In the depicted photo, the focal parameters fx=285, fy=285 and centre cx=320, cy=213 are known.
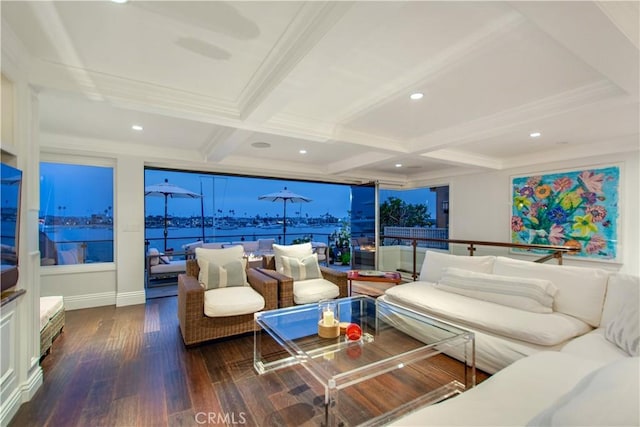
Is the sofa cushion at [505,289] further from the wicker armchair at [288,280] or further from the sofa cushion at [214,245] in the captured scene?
the sofa cushion at [214,245]

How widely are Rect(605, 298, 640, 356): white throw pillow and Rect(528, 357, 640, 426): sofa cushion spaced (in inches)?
52.2

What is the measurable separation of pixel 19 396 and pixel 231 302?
1.50 meters

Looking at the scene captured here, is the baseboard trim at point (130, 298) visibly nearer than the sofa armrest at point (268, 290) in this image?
No

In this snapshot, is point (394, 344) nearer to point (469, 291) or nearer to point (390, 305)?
point (390, 305)

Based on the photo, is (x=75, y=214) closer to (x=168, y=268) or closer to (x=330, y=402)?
(x=168, y=268)

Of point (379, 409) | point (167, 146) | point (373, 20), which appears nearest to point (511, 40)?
point (373, 20)

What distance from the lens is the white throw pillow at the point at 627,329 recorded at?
1758 mm

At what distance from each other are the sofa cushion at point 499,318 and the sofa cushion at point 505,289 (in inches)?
2.5

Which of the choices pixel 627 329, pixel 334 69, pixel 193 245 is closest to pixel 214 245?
pixel 193 245

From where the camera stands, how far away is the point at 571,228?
4336 mm

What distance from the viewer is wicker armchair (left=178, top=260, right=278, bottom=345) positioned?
8.91 feet

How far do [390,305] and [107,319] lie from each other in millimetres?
3436

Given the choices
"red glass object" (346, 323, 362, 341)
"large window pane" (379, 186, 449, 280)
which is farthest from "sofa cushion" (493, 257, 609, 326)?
"large window pane" (379, 186, 449, 280)

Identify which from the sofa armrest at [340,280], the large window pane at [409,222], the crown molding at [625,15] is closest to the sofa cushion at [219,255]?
the sofa armrest at [340,280]
